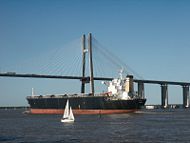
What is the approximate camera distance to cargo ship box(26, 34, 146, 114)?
99312mm

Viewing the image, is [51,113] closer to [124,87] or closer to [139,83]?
[124,87]

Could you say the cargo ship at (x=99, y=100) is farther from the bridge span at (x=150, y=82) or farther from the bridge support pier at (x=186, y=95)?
the bridge support pier at (x=186, y=95)

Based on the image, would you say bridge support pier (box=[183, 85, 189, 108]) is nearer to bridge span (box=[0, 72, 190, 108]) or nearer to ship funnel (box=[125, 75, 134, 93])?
bridge span (box=[0, 72, 190, 108])

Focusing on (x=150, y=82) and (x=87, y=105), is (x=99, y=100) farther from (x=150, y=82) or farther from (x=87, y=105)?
(x=150, y=82)

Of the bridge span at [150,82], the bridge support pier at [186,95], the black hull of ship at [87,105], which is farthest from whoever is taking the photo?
the bridge support pier at [186,95]

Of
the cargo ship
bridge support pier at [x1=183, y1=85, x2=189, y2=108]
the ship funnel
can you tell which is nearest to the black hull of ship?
the cargo ship

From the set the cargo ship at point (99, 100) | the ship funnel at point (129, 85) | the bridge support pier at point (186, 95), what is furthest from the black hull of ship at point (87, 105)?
the bridge support pier at point (186, 95)

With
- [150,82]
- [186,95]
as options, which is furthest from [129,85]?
[186,95]

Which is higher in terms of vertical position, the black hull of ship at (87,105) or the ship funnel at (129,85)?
the ship funnel at (129,85)

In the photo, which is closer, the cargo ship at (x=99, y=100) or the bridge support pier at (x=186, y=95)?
the cargo ship at (x=99, y=100)

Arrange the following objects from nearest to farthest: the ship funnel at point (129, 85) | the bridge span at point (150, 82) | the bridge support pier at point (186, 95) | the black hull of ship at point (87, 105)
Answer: the black hull of ship at point (87, 105) < the ship funnel at point (129, 85) < the bridge span at point (150, 82) < the bridge support pier at point (186, 95)

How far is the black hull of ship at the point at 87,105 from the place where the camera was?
99.1 m

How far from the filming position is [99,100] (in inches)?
3981

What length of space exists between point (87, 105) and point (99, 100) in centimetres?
516
